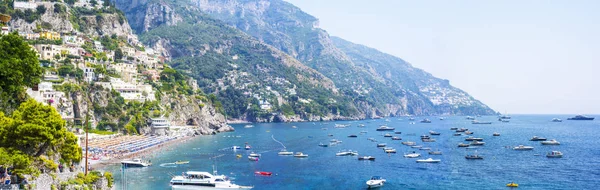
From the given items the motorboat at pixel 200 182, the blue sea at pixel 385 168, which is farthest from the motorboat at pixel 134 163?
the motorboat at pixel 200 182

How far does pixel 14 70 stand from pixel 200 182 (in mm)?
24454

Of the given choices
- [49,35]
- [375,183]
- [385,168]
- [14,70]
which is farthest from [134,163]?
[49,35]

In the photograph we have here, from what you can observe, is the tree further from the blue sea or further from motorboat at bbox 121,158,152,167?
motorboat at bbox 121,158,152,167

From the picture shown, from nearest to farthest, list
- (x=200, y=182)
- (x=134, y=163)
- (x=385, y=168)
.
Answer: (x=200, y=182)
(x=134, y=163)
(x=385, y=168)

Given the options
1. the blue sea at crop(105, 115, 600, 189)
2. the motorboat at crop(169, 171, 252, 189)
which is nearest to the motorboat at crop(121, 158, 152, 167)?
the blue sea at crop(105, 115, 600, 189)

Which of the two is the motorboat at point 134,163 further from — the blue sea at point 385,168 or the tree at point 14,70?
the tree at point 14,70

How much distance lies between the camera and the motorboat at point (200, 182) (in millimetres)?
58656

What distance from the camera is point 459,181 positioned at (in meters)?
64.1

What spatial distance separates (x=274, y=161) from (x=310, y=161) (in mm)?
6570

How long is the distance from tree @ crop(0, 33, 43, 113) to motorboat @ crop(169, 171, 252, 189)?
20.3 m

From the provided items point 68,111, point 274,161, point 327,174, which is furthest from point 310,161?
point 68,111

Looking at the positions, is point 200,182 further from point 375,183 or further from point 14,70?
point 14,70

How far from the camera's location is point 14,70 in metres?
47.8

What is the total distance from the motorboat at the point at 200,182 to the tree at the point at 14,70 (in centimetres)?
2029
